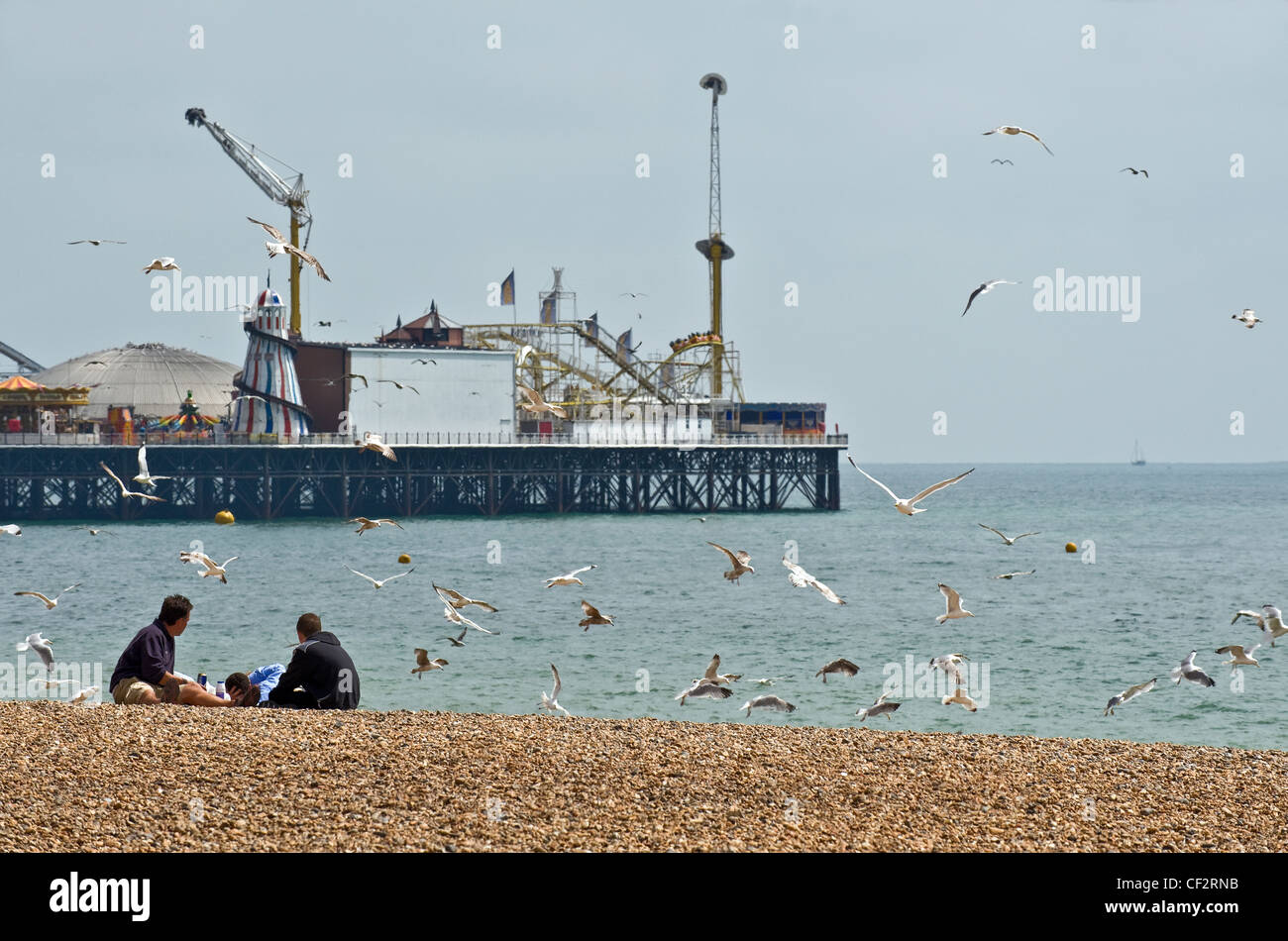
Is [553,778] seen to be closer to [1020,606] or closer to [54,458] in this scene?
[1020,606]

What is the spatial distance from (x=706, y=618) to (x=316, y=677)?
24.4 m

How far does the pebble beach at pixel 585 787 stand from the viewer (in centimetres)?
917

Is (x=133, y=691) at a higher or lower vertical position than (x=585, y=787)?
higher

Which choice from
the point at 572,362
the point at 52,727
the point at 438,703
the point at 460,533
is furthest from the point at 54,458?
the point at 52,727

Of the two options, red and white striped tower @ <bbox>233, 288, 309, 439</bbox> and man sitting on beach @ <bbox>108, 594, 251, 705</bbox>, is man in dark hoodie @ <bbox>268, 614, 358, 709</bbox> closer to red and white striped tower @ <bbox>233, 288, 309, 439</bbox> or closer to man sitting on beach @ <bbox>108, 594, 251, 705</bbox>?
man sitting on beach @ <bbox>108, 594, 251, 705</bbox>

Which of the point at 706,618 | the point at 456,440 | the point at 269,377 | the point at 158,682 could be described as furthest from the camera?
the point at 456,440

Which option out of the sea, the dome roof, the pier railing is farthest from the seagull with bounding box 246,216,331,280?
the dome roof

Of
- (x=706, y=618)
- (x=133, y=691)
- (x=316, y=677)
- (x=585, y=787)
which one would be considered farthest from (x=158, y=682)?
(x=706, y=618)

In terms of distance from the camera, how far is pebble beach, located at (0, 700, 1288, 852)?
917 centimetres

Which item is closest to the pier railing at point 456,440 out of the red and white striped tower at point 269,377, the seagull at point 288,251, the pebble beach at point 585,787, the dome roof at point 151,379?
the red and white striped tower at point 269,377

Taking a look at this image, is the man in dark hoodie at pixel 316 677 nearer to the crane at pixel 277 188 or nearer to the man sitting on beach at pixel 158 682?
the man sitting on beach at pixel 158 682

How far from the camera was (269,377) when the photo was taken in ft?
263

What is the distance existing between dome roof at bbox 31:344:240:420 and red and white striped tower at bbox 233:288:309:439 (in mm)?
40442

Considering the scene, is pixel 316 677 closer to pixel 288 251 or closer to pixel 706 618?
pixel 288 251
